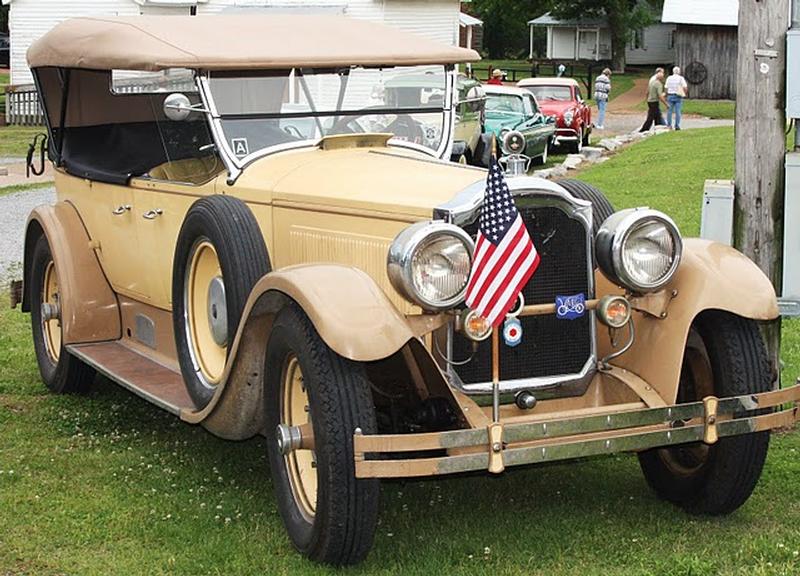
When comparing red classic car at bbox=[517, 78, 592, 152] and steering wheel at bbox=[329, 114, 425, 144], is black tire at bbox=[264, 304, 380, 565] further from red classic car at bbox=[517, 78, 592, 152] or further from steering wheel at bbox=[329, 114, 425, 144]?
red classic car at bbox=[517, 78, 592, 152]

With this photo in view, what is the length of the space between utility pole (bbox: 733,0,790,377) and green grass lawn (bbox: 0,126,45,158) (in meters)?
19.3

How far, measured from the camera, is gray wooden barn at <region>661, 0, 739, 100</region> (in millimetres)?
39750

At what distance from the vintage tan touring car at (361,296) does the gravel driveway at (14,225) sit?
3.48 m

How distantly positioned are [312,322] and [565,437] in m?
0.99

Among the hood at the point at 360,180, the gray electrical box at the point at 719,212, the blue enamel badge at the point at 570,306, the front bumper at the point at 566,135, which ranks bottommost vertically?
the front bumper at the point at 566,135

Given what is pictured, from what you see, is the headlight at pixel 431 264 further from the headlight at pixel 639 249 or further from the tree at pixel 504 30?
the tree at pixel 504 30

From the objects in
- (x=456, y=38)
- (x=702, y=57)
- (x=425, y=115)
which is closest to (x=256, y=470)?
(x=425, y=115)

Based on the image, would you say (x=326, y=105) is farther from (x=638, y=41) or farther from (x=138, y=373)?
(x=638, y=41)

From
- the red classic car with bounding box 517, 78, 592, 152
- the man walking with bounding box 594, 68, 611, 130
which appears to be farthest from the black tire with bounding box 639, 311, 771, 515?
the man walking with bounding box 594, 68, 611, 130

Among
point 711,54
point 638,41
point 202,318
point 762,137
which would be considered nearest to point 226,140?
point 202,318

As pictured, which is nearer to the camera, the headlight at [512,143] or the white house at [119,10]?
the headlight at [512,143]

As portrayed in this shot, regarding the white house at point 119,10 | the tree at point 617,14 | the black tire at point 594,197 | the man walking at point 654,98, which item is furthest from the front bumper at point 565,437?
the tree at point 617,14

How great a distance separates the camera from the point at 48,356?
772 centimetres

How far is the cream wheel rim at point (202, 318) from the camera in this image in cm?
579
